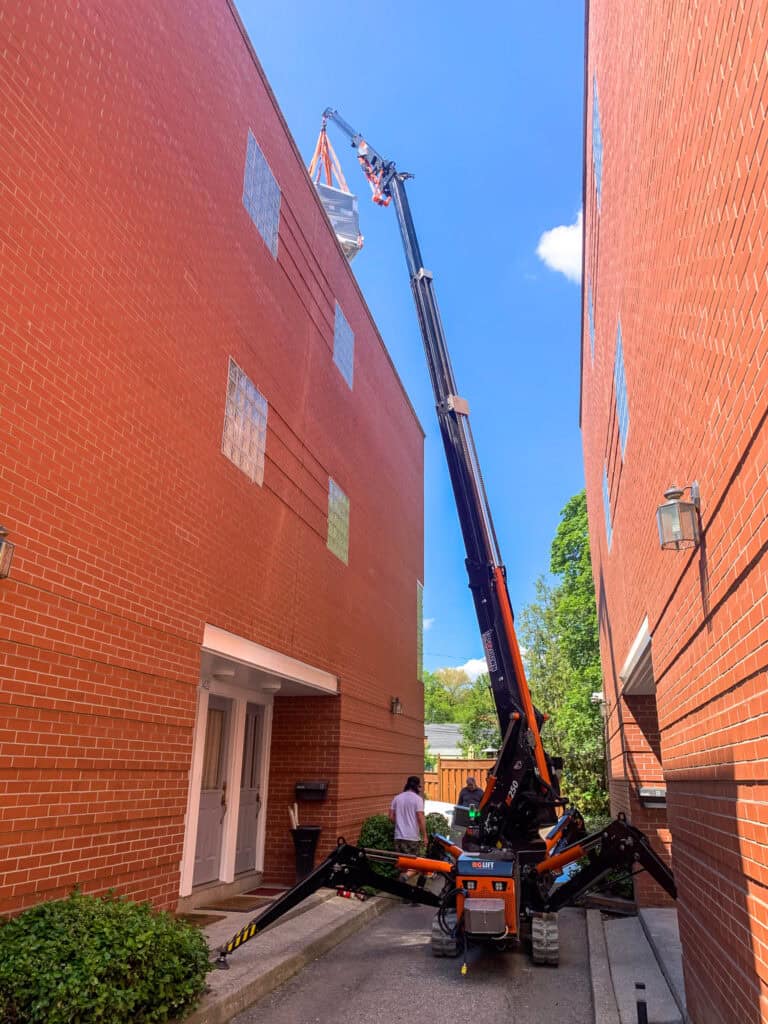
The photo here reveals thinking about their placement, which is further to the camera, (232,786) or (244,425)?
(232,786)

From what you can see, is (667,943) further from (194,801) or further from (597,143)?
(597,143)

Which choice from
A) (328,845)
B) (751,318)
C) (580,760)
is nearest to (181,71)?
(751,318)

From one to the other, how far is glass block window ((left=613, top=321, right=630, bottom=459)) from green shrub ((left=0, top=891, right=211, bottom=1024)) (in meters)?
6.11

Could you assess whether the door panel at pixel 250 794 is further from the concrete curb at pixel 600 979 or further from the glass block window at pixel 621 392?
the glass block window at pixel 621 392

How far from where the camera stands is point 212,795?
1027 centimetres

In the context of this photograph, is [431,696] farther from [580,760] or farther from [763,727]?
[763,727]

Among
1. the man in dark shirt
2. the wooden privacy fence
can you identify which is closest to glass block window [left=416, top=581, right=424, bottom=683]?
the man in dark shirt

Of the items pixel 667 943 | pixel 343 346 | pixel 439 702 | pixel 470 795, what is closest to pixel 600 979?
pixel 667 943

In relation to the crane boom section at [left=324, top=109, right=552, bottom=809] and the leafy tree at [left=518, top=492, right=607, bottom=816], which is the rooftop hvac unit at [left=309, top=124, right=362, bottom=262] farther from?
the leafy tree at [left=518, top=492, right=607, bottom=816]

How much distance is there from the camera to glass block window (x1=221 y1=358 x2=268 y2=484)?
353 inches

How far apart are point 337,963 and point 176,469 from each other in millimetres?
5273

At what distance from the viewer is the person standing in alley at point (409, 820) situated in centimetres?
1145

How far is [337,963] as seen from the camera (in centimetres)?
785

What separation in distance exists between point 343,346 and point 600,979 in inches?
415
